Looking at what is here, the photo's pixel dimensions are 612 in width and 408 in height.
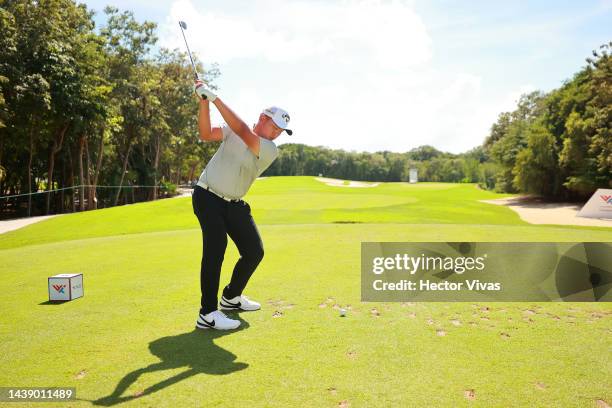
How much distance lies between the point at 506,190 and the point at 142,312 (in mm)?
62675

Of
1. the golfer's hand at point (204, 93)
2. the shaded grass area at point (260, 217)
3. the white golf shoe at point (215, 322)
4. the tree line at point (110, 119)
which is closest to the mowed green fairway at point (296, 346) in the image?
the white golf shoe at point (215, 322)

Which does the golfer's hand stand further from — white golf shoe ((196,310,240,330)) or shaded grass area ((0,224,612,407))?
shaded grass area ((0,224,612,407))

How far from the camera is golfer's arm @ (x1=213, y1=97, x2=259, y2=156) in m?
4.93

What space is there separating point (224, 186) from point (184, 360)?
2073mm

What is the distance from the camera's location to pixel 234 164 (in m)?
5.38

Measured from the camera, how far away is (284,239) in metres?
12.8

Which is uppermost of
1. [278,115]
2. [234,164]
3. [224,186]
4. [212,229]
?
[278,115]

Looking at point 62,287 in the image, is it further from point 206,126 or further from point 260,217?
point 260,217

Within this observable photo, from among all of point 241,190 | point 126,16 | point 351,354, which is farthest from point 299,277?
point 126,16

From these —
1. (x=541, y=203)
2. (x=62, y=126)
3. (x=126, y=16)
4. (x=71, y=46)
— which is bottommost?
(x=541, y=203)

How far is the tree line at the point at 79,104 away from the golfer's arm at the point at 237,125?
68.4 ft

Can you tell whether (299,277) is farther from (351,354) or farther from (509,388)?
(509,388)

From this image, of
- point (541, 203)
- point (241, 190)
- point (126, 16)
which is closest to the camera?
point (241, 190)

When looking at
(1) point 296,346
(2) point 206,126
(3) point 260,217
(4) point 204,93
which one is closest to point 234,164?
(2) point 206,126
